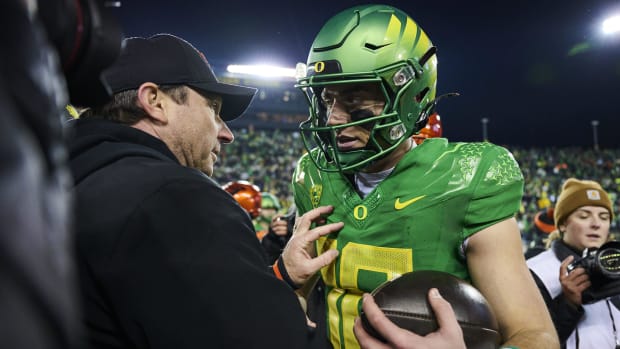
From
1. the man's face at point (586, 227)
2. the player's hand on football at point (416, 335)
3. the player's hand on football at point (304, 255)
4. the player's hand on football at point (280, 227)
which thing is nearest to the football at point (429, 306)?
the player's hand on football at point (416, 335)

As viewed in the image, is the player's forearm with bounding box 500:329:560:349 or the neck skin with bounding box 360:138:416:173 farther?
the neck skin with bounding box 360:138:416:173

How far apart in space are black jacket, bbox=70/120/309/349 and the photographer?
2158mm

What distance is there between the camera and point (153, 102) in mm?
1489

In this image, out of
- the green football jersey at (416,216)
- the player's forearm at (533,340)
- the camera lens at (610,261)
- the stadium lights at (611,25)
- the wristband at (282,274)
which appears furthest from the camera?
the stadium lights at (611,25)

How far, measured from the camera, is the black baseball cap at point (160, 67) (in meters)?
1.48

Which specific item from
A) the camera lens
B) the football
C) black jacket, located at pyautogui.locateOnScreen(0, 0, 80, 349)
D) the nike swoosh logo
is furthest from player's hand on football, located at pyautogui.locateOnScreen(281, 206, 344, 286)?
the camera lens

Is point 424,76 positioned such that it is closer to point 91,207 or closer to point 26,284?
point 91,207

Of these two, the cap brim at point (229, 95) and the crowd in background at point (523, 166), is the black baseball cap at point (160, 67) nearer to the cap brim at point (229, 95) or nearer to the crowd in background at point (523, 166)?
the cap brim at point (229, 95)

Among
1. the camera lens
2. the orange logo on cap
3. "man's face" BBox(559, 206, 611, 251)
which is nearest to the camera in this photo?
the camera lens

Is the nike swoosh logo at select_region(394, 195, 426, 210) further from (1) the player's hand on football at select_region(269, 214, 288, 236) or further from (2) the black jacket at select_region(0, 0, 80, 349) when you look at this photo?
(1) the player's hand on football at select_region(269, 214, 288, 236)

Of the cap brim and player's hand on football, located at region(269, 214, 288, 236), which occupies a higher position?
the cap brim

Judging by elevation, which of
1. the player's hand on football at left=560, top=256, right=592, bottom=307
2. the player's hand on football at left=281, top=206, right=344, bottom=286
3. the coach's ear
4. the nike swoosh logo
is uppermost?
the coach's ear

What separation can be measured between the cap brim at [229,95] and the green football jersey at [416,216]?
0.51 m

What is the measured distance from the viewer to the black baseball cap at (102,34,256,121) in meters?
1.48
